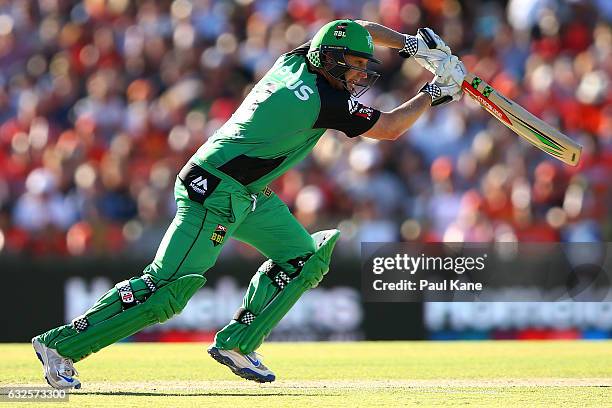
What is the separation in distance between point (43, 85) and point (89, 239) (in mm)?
3398

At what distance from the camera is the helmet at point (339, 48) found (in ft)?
22.8

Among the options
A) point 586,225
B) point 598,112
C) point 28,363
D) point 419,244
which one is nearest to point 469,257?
point 419,244

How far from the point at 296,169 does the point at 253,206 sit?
5423 mm

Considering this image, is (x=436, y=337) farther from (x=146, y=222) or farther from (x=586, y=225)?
(x=146, y=222)

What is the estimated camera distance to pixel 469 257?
35.9 feet

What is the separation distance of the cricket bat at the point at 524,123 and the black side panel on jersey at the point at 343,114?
3.19 feet

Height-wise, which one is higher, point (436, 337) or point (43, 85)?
point (43, 85)

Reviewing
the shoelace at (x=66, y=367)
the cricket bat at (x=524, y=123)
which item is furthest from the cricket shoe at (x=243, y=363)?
the cricket bat at (x=524, y=123)

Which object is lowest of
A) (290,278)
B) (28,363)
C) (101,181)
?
(28,363)

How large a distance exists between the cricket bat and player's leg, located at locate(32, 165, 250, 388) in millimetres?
1824

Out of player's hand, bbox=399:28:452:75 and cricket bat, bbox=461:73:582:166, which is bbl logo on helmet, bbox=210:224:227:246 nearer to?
player's hand, bbox=399:28:452:75
